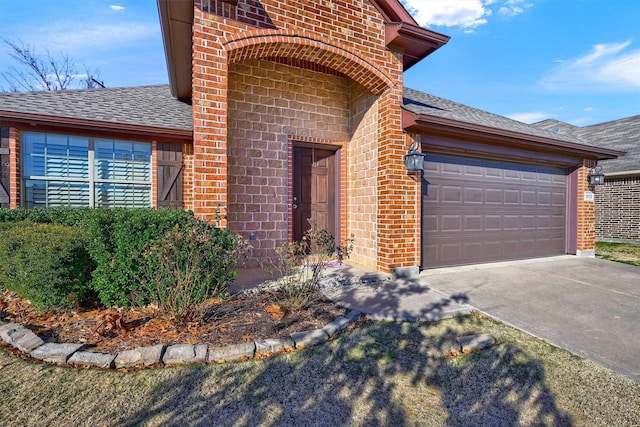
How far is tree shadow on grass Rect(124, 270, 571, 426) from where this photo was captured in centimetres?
205

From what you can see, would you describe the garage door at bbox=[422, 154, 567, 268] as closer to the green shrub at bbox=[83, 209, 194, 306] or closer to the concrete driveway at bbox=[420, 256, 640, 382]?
the concrete driveway at bbox=[420, 256, 640, 382]

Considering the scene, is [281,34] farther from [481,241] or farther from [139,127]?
[481,241]

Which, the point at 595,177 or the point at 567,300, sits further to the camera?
the point at 595,177

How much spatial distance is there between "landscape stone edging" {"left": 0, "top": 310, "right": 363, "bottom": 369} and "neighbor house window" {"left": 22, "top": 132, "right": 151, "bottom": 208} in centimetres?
346

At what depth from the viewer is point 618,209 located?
37.9ft

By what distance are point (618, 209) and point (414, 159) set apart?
11615mm

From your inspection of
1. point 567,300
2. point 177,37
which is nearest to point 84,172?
point 177,37

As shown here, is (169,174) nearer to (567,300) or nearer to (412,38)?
(412,38)

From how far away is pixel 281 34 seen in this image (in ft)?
15.5

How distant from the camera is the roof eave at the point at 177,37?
4.36m

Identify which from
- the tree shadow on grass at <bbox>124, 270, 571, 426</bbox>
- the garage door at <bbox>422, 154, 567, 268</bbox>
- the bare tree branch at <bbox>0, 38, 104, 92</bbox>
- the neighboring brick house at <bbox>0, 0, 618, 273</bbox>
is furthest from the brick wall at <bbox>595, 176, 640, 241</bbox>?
the bare tree branch at <bbox>0, 38, 104, 92</bbox>

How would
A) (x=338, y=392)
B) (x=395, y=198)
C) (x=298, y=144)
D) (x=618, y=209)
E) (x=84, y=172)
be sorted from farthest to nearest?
(x=618, y=209)
(x=298, y=144)
(x=84, y=172)
(x=395, y=198)
(x=338, y=392)

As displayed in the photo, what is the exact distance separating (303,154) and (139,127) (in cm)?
312

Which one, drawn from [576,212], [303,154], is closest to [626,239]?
[576,212]
